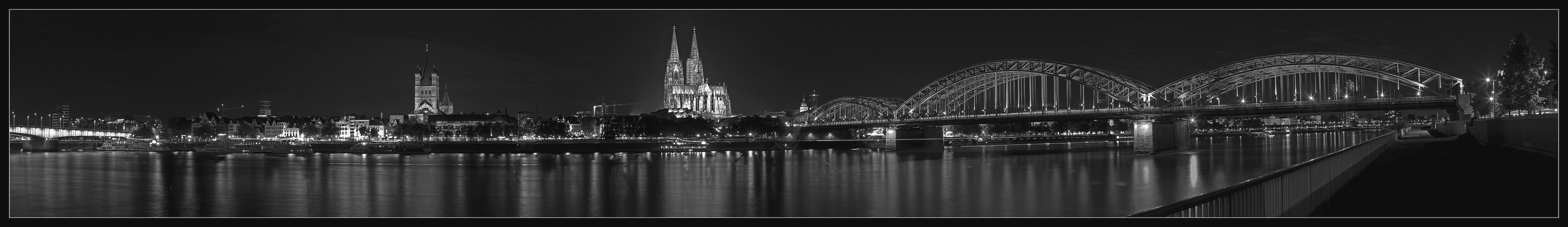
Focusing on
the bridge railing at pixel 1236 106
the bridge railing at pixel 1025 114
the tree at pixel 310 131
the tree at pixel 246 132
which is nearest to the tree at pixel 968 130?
the bridge railing at pixel 1025 114

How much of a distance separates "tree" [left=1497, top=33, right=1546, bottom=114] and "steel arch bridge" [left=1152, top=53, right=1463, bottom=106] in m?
12.0

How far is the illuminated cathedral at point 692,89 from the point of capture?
17050cm

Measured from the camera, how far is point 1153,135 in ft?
157

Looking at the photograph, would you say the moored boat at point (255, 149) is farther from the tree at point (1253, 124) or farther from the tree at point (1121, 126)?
the tree at point (1253, 124)

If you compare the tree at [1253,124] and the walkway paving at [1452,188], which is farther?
the tree at [1253,124]

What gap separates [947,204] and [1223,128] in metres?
120

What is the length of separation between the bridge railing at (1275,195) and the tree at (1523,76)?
1002 inches

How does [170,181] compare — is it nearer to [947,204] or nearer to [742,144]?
[947,204]

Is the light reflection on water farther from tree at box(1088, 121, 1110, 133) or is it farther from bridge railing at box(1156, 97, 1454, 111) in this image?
tree at box(1088, 121, 1110, 133)

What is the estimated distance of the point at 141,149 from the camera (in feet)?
243

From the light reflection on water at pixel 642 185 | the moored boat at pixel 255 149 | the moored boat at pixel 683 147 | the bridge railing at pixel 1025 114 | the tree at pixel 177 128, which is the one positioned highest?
the tree at pixel 177 128

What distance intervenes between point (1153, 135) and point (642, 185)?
95.4 feet

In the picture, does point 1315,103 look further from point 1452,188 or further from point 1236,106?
point 1452,188
